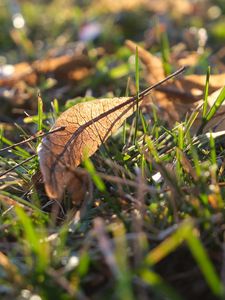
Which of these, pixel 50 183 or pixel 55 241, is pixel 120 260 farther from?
pixel 50 183

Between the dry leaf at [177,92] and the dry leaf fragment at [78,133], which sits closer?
the dry leaf fragment at [78,133]

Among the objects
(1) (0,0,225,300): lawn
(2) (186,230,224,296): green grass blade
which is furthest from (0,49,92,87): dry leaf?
(2) (186,230,224,296): green grass blade

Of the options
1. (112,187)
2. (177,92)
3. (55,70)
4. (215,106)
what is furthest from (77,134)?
(55,70)

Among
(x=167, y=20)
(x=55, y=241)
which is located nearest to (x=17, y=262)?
(x=55, y=241)

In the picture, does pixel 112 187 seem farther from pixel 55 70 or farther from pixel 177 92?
pixel 55 70

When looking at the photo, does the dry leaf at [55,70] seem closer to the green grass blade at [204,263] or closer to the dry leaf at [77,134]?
the dry leaf at [77,134]

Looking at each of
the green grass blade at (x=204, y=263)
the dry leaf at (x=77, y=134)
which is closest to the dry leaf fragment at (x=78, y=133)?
the dry leaf at (x=77, y=134)

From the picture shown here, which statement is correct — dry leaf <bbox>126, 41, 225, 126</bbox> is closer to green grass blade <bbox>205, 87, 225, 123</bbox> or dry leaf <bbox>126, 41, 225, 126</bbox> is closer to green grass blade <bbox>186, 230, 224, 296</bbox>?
green grass blade <bbox>205, 87, 225, 123</bbox>
